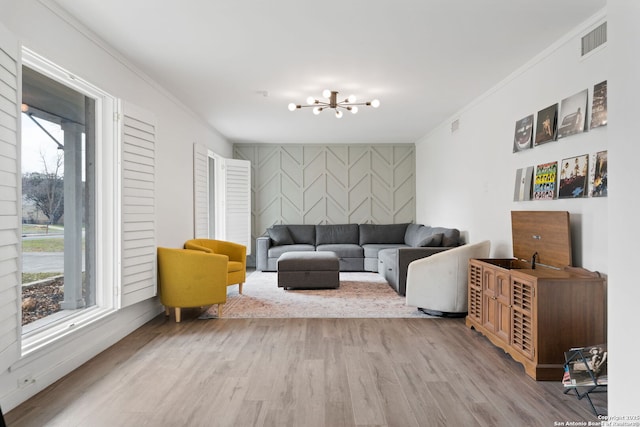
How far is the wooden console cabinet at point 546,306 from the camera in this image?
2.76m

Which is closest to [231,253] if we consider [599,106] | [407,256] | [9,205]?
[407,256]

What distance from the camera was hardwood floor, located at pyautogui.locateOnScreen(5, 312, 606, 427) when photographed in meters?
2.26

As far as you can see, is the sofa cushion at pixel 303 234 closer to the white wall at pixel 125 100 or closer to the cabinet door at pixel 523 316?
the white wall at pixel 125 100

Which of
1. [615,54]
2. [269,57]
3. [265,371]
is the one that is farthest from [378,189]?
[615,54]

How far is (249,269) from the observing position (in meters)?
8.06

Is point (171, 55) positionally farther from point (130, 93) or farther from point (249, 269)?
point (249, 269)

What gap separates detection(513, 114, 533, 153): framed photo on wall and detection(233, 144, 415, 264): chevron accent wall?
4491mm

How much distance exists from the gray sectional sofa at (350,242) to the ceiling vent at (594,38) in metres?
3.41

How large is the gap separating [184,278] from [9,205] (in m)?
2.11

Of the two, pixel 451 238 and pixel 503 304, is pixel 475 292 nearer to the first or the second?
pixel 503 304

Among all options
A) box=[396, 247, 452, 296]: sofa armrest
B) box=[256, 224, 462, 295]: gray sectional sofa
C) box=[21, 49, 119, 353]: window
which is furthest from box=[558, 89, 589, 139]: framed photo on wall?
box=[21, 49, 119, 353]: window

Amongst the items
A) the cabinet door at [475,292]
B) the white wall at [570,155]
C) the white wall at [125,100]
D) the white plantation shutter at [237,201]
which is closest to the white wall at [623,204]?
the white wall at [570,155]

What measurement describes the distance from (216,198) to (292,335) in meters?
4.20

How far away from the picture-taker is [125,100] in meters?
3.73
